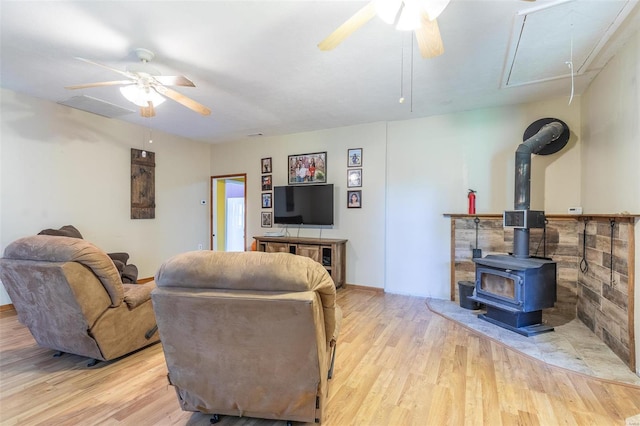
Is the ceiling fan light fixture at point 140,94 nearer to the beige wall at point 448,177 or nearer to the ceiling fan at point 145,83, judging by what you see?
the ceiling fan at point 145,83

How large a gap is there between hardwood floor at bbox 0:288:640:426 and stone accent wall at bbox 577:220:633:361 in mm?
562

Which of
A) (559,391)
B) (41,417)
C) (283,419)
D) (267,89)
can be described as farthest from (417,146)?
(41,417)

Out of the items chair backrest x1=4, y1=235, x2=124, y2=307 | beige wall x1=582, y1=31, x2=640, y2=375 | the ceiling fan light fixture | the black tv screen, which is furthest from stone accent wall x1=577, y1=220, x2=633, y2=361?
the ceiling fan light fixture

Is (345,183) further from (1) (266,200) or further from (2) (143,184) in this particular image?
(2) (143,184)

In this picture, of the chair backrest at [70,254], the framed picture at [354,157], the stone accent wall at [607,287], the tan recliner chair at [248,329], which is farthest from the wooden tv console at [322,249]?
the stone accent wall at [607,287]

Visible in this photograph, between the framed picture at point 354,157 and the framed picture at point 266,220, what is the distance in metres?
1.90

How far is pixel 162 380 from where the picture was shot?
2.11 m

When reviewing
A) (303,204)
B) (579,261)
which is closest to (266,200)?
(303,204)

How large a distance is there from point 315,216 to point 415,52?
116 inches

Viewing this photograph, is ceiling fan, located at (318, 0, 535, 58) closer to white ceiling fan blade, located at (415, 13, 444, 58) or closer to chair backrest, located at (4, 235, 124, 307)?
white ceiling fan blade, located at (415, 13, 444, 58)

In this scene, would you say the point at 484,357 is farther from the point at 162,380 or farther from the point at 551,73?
the point at 551,73

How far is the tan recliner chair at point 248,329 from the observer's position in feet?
4.39

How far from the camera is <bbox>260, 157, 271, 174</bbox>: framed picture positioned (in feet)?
18.0

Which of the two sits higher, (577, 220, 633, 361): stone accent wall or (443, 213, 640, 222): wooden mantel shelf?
(443, 213, 640, 222): wooden mantel shelf
